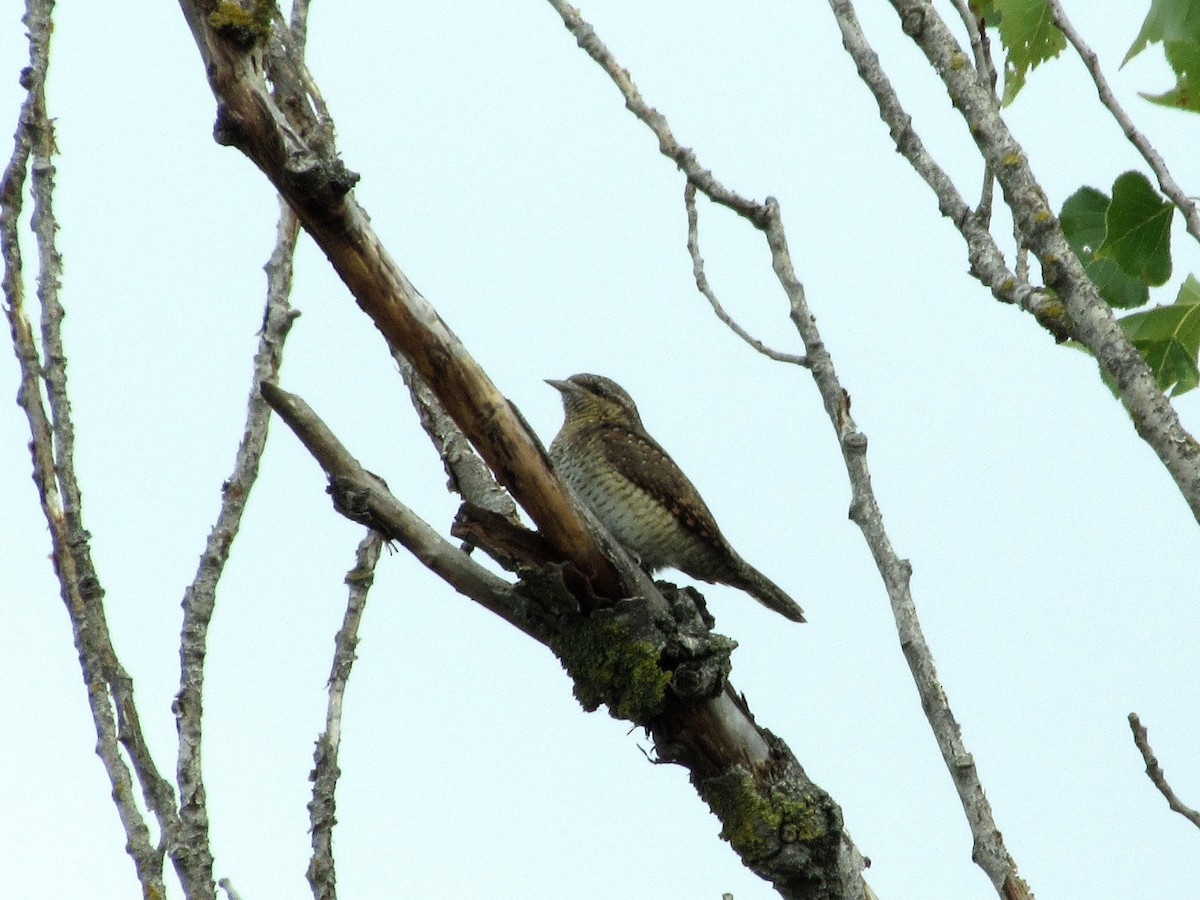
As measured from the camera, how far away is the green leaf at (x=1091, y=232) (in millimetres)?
3261

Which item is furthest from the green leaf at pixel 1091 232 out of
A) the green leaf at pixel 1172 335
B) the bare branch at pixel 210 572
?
the bare branch at pixel 210 572

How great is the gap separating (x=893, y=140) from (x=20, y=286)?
116 inches

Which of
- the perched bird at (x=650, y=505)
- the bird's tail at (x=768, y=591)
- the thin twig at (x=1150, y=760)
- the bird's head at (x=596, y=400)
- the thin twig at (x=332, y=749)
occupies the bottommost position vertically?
the thin twig at (x=1150, y=760)

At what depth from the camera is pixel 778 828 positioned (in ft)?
12.3

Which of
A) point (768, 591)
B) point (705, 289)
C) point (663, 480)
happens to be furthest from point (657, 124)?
point (768, 591)

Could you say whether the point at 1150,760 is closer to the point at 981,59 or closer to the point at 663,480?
the point at 981,59

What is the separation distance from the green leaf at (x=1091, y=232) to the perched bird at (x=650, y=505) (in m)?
3.89

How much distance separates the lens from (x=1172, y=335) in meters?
3.19

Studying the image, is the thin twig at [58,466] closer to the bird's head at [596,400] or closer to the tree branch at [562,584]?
the tree branch at [562,584]

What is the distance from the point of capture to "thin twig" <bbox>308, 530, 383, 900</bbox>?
451 cm

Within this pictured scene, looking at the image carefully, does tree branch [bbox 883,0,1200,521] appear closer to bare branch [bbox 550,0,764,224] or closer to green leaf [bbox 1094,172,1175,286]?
green leaf [bbox 1094,172,1175,286]

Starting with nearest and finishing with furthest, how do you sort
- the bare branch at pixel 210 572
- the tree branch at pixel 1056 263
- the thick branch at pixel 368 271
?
the tree branch at pixel 1056 263
the thick branch at pixel 368 271
the bare branch at pixel 210 572

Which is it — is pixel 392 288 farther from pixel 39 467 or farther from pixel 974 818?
pixel 974 818

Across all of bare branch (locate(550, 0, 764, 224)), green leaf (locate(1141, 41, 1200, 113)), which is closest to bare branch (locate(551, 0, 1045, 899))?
bare branch (locate(550, 0, 764, 224))
